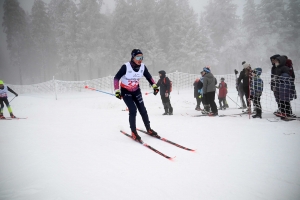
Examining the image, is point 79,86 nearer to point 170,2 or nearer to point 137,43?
point 137,43

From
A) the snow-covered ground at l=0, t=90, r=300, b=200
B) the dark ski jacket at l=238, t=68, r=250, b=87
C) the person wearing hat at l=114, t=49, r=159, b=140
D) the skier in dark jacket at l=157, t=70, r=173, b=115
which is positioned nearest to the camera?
the snow-covered ground at l=0, t=90, r=300, b=200

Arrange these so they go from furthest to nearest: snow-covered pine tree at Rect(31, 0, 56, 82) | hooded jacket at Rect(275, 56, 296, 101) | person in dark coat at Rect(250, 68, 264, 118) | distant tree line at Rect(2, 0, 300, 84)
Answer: snow-covered pine tree at Rect(31, 0, 56, 82) → distant tree line at Rect(2, 0, 300, 84) → person in dark coat at Rect(250, 68, 264, 118) → hooded jacket at Rect(275, 56, 296, 101)

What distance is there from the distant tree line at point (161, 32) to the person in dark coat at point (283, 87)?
70.2ft

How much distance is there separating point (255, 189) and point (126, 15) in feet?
94.3

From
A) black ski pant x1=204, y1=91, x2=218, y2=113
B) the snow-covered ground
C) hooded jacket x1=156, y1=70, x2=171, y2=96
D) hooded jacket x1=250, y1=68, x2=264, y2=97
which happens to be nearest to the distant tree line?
hooded jacket x1=156, y1=70, x2=171, y2=96

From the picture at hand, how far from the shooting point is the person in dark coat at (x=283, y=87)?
19.4 feet

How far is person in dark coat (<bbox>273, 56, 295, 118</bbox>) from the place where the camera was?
19.4ft

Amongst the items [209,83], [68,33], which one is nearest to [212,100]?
[209,83]

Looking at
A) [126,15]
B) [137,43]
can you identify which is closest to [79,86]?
[137,43]

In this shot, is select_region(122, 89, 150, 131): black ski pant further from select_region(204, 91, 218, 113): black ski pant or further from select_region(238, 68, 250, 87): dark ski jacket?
select_region(238, 68, 250, 87): dark ski jacket

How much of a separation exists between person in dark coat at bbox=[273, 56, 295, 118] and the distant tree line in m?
21.4

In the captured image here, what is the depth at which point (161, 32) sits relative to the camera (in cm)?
2930

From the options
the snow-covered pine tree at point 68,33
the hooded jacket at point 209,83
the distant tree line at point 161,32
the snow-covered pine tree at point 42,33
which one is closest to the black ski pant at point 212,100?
the hooded jacket at point 209,83

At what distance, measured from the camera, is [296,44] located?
83.3 ft
